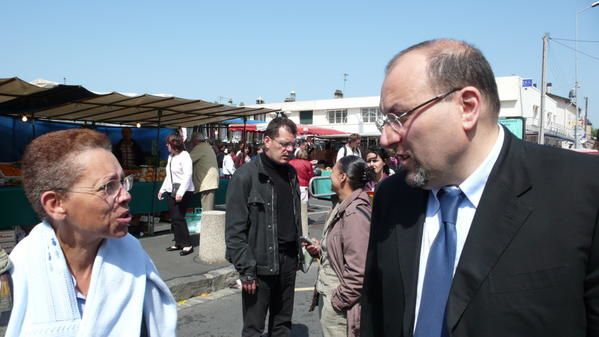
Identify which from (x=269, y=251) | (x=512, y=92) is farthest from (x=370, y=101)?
(x=269, y=251)

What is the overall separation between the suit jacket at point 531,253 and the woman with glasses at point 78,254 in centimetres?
116

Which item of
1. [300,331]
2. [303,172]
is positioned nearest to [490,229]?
[300,331]

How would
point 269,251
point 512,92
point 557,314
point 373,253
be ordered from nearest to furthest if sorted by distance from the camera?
1. point 557,314
2. point 373,253
3. point 269,251
4. point 512,92

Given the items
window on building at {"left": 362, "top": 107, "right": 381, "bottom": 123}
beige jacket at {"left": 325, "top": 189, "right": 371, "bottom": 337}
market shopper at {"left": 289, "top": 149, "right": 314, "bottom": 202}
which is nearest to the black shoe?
market shopper at {"left": 289, "top": 149, "right": 314, "bottom": 202}

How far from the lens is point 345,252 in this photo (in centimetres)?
299

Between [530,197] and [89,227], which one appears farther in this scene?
[89,227]

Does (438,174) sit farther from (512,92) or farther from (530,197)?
(512,92)

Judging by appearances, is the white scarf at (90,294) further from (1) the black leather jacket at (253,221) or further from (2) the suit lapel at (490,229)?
(1) the black leather jacket at (253,221)

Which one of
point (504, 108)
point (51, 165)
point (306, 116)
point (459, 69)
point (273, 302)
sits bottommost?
point (273, 302)

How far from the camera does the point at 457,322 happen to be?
56.6 inches

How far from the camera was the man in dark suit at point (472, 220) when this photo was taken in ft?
4.38

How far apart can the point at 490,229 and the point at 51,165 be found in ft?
5.49

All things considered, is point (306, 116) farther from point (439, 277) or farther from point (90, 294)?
point (439, 277)

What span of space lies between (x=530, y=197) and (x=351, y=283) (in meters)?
1.63
